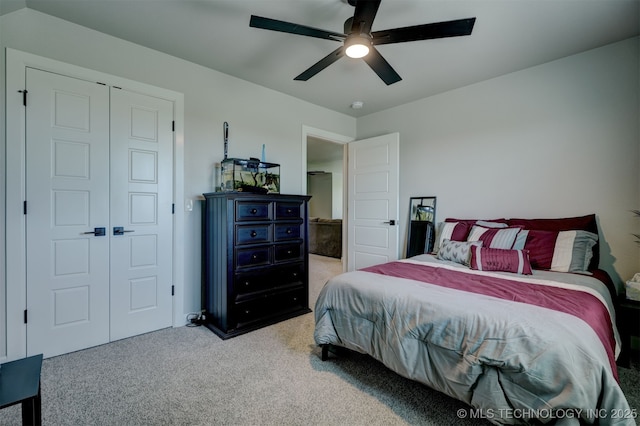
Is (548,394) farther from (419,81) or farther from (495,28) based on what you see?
(419,81)

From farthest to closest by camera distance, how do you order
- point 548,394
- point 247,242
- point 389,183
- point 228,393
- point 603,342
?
point 389,183
point 247,242
point 228,393
point 603,342
point 548,394

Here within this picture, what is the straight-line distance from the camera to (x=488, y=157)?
3174 mm

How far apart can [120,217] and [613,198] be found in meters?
4.22

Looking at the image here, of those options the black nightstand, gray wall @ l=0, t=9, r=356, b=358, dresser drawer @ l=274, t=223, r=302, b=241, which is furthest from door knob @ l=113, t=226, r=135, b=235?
the black nightstand

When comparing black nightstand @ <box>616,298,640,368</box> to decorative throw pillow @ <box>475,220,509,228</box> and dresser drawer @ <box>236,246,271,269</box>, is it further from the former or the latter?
dresser drawer @ <box>236,246,271,269</box>

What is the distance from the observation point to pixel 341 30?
2309 mm

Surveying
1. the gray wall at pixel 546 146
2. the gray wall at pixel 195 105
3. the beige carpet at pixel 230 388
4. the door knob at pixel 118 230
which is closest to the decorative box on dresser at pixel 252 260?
the gray wall at pixel 195 105

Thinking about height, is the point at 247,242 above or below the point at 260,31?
below

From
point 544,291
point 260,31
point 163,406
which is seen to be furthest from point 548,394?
point 260,31

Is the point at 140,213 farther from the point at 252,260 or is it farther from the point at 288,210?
the point at 288,210

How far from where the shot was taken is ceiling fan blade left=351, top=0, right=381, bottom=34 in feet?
5.11

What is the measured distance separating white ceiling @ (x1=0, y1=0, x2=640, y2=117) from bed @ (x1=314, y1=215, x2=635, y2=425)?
5.11 ft

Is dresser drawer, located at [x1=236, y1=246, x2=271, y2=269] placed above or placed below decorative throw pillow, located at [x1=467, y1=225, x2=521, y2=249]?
below

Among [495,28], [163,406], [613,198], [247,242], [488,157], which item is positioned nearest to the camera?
[163,406]
